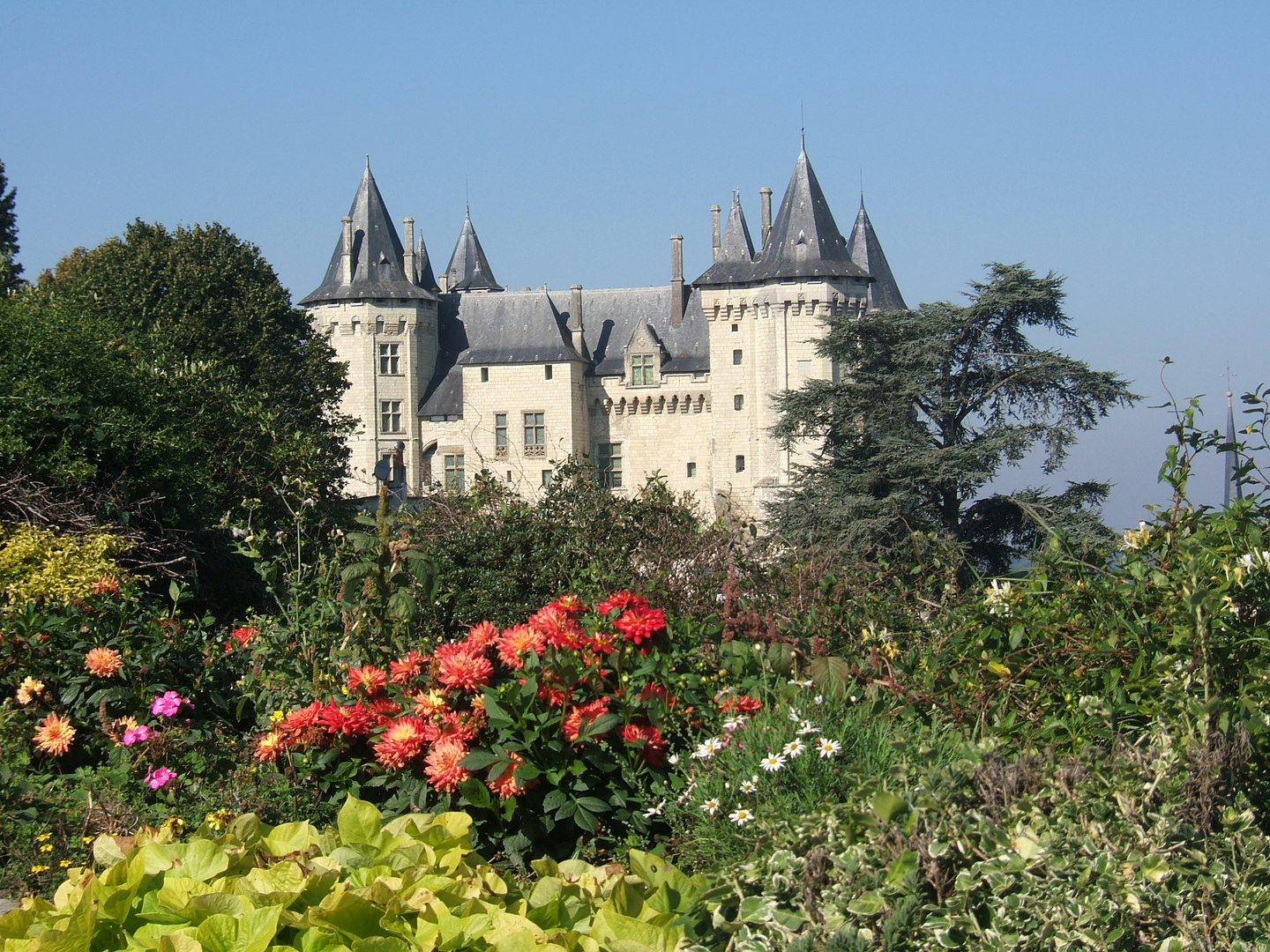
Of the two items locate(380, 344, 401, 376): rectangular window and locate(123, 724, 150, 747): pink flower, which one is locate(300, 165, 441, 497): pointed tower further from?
locate(123, 724, 150, 747): pink flower

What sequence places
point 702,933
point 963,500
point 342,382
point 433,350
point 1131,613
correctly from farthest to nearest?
point 433,350
point 963,500
point 342,382
point 1131,613
point 702,933

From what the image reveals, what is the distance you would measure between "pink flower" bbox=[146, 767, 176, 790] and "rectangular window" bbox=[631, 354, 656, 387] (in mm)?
42856

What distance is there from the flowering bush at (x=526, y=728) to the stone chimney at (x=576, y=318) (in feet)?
143

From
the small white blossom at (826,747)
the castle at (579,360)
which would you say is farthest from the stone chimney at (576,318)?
the small white blossom at (826,747)

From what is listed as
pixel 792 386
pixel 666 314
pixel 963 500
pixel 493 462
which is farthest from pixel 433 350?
pixel 963 500

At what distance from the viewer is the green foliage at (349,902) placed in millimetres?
2928

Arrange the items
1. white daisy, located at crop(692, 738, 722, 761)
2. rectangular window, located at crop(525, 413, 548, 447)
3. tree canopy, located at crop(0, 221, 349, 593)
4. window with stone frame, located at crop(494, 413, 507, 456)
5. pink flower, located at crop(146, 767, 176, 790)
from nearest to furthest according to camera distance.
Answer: white daisy, located at crop(692, 738, 722, 761)
pink flower, located at crop(146, 767, 176, 790)
tree canopy, located at crop(0, 221, 349, 593)
window with stone frame, located at crop(494, 413, 507, 456)
rectangular window, located at crop(525, 413, 548, 447)

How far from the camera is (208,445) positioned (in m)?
14.4

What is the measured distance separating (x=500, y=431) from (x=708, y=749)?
43900 mm

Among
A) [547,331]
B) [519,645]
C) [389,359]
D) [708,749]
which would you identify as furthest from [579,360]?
[708,749]

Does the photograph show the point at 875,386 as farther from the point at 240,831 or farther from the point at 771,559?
the point at 240,831

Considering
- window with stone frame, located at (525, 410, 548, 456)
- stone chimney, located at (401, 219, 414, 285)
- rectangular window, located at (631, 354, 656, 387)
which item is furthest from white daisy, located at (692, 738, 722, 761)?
stone chimney, located at (401, 219, 414, 285)

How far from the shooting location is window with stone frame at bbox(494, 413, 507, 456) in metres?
47.0

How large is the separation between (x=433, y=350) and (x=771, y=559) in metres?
42.0
